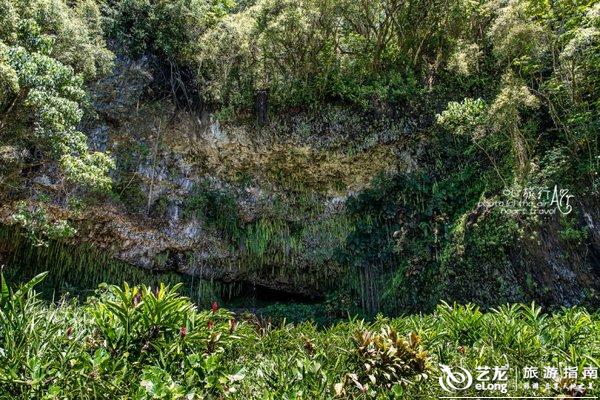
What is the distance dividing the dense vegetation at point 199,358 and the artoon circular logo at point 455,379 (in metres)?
0.04

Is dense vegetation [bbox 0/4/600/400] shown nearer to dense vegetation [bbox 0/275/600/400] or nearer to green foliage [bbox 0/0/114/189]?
green foliage [bbox 0/0/114/189]

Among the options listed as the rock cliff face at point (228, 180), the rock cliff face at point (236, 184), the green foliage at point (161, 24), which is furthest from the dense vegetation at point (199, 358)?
the green foliage at point (161, 24)

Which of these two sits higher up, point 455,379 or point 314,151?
point 314,151

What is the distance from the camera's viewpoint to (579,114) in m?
6.35

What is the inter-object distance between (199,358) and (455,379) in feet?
5.02

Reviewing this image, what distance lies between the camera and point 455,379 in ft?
7.95

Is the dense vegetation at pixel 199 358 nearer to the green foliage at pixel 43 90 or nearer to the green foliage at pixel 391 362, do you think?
the green foliage at pixel 391 362

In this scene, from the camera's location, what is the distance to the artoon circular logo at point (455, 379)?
2.38 meters

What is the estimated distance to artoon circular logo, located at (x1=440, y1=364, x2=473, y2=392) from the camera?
93.8 inches

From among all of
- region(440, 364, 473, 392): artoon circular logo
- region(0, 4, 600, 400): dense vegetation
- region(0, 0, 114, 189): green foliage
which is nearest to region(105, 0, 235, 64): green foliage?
region(0, 4, 600, 400): dense vegetation

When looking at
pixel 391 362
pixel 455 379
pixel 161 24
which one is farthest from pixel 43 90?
pixel 455 379

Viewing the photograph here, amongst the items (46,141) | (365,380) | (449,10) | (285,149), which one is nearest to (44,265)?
(46,141)

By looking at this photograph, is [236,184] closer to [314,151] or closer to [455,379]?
[314,151]

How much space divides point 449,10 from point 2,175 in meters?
10.3
